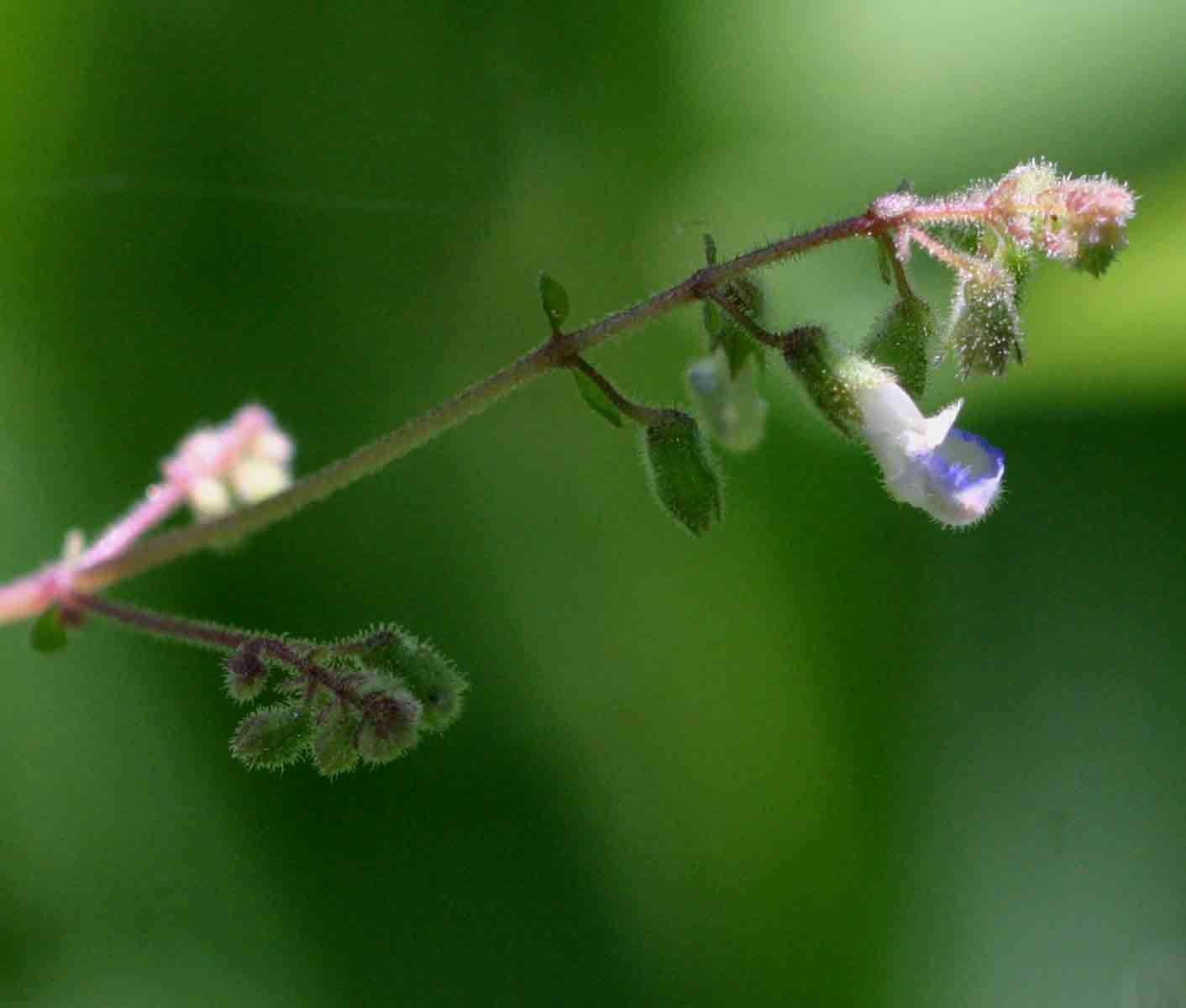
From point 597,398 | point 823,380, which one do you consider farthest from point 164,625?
point 823,380

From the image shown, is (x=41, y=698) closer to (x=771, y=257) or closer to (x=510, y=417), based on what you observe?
(x=510, y=417)

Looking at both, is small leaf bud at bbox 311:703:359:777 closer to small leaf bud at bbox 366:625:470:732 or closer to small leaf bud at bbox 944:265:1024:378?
small leaf bud at bbox 366:625:470:732

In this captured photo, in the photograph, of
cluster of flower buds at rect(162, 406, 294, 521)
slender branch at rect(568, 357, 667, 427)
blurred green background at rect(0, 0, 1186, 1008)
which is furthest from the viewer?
blurred green background at rect(0, 0, 1186, 1008)

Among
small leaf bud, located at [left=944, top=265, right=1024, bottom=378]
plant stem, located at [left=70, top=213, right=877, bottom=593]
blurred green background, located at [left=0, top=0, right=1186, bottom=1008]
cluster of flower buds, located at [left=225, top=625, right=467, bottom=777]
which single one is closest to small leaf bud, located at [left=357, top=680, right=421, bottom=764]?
cluster of flower buds, located at [left=225, top=625, right=467, bottom=777]

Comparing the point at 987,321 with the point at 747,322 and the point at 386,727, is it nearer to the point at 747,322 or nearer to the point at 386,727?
the point at 747,322

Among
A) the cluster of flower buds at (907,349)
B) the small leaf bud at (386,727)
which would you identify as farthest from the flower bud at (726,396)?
the small leaf bud at (386,727)

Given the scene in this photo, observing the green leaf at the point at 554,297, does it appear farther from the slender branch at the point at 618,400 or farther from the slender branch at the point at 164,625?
the slender branch at the point at 164,625
